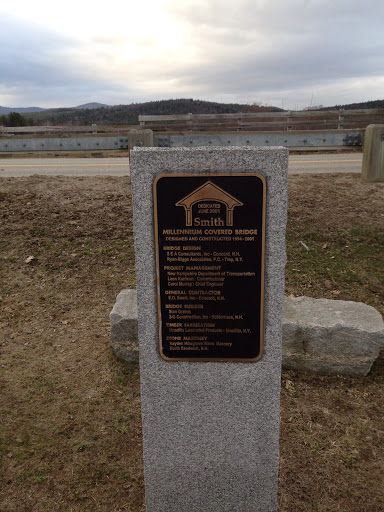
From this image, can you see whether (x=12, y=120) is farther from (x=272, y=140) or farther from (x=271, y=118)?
(x=272, y=140)

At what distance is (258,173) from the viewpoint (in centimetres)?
218

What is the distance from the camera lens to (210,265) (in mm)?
2322

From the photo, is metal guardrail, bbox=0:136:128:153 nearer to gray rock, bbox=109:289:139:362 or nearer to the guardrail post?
the guardrail post

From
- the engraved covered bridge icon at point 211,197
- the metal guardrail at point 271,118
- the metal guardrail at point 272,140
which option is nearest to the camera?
the engraved covered bridge icon at point 211,197

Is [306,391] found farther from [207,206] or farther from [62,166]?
[62,166]

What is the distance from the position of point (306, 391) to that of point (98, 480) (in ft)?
6.43

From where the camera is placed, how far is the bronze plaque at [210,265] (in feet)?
7.25

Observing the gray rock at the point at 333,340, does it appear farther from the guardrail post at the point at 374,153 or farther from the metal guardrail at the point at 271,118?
the metal guardrail at the point at 271,118

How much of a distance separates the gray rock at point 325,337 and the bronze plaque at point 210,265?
5.36 ft

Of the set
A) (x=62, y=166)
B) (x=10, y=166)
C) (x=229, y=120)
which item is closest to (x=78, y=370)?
(x=62, y=166)

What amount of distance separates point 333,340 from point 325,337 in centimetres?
8

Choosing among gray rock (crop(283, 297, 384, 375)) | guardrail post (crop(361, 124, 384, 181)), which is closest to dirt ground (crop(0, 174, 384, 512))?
gray rock (crop(283, 297, 384, 375))

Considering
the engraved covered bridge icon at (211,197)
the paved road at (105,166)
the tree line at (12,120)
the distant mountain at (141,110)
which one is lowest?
the paved road at (105,166)

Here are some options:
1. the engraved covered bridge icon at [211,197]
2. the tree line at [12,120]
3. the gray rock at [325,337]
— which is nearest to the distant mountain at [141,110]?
the tree line at [12,120]
